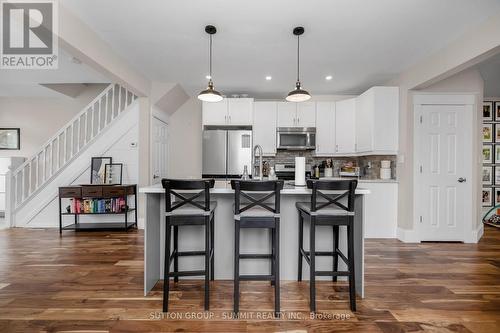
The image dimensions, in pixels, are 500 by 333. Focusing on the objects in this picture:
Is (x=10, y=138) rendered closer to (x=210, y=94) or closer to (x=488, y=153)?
(x=210, y=94)

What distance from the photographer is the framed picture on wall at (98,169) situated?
454 cm

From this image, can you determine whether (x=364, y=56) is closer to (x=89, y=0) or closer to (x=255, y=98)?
(x=255, y=98)

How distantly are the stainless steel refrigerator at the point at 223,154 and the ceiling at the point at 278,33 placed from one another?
1.07 metres

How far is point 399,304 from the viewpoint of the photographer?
2.13 meters

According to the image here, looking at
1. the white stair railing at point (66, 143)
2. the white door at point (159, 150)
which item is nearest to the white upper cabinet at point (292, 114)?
the white door at point (159, 150)

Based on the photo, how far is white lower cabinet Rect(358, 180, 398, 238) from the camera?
4051 millimetres

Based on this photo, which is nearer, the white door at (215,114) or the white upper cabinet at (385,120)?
the white upper cabinet at (385,120)

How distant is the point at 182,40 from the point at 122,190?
8.94 ft

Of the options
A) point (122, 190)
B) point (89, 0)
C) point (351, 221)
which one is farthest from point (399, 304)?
point (122, 190)

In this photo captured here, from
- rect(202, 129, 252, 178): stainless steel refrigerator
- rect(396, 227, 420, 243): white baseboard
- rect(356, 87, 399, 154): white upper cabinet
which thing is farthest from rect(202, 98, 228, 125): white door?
rect(396, 227, 420, 243): white baseboard

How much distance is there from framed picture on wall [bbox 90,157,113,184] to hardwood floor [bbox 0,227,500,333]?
1.48 m

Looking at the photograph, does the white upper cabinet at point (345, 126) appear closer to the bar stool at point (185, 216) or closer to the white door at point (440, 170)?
the white door at point (440, 170)

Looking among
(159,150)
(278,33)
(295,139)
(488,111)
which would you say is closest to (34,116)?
(159,150)

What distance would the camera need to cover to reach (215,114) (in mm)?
4766
